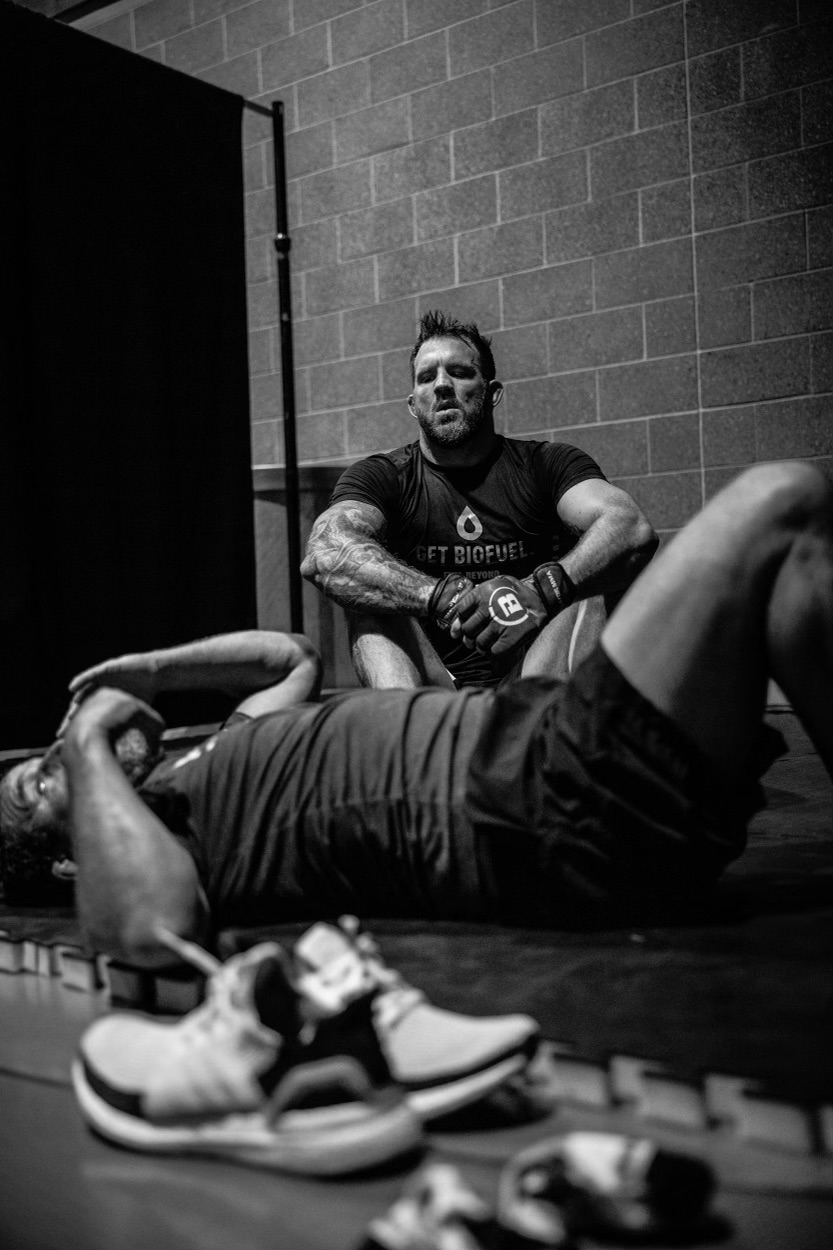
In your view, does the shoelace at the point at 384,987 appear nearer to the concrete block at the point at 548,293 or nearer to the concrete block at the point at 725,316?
the concrete block at the point at 725,316

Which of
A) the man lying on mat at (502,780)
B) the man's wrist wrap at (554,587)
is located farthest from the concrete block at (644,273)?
the man lying on mat at (502,780)

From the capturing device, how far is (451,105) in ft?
14.5

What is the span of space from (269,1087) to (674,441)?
328cm

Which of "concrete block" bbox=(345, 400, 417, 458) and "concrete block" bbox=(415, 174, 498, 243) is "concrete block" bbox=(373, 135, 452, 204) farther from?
"concrete block" bbox=(345, 400, 417, 458)

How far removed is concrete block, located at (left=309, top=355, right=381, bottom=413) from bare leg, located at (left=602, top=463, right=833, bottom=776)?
341cm

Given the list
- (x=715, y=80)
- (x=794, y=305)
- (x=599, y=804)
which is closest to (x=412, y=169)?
(x=715, y=80)

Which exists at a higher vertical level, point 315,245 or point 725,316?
point 315,245

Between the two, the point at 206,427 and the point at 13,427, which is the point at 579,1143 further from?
the point at 206,427

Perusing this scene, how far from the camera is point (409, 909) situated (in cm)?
161

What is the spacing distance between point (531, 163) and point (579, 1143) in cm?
396

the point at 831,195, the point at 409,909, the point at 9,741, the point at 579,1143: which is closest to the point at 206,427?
the point at 9,741

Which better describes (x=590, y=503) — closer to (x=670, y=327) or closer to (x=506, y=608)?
(x=506, y=608)

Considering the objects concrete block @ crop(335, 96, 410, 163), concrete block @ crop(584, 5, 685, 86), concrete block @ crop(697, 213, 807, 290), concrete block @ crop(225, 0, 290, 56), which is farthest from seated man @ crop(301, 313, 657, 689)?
concrete block @ crop(225, 0, 290, 56)

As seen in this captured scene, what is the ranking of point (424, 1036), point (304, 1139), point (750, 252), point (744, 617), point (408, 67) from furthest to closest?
point (408, 67) < point (750, 252) < point (744, 617) < point (424, 1036) < point (304, 1139)
